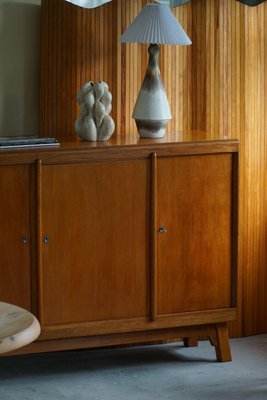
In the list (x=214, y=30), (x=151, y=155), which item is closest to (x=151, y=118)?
(x=151, y=155)

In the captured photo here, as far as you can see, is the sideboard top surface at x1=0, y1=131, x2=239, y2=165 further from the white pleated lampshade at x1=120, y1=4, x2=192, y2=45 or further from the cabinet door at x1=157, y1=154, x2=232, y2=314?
the white pleated lampshade at x1=120, y1=4, x2=192, y2=45

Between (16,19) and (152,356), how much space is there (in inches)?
61.5

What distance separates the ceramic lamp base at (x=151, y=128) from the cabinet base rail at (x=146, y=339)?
2.68ft

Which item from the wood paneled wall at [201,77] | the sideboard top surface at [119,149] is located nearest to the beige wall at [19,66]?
the wood paneled wall at [201,77]

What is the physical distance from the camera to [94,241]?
3.94m

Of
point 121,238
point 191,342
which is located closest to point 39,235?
point 121,238

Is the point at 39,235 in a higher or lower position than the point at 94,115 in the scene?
lower

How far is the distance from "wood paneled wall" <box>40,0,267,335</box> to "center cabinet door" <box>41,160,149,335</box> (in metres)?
0.43

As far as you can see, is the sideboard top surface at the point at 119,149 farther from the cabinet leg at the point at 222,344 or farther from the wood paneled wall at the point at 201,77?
the cabinet leg at the point at 222,344

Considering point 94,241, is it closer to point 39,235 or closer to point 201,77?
point 39,235

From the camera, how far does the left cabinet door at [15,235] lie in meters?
3.79

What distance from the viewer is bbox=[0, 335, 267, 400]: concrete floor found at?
3.90 meters

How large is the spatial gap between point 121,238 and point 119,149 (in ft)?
1.19

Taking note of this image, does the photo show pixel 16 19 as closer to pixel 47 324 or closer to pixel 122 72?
pixel 122 72
